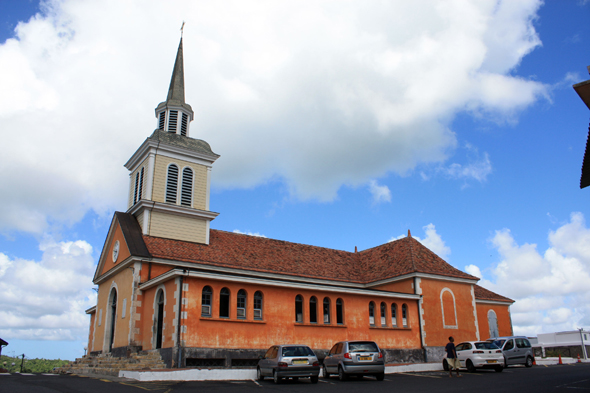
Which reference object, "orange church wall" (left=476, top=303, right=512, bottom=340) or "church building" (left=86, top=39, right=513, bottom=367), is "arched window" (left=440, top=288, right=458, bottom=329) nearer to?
"church building" (left=86, top=39, right=513, bottom=367)

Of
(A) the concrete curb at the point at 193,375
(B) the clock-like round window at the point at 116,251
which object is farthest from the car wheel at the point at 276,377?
(B) the clock-like round window at the point at 116,251

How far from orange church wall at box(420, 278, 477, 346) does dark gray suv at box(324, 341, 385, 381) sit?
11702 mm

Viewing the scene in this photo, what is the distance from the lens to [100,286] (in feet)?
97.4

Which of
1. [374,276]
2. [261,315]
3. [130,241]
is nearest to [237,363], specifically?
[261,315]

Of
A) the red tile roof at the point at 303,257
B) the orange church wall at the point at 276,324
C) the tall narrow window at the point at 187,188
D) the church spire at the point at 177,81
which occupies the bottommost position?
the orange church wall at the point at 276,324

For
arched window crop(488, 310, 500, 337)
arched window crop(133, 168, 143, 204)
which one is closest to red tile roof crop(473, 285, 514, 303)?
arched window crop(488, 310, 500, 337)

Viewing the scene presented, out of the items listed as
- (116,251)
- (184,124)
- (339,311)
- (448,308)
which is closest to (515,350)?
(448,308)

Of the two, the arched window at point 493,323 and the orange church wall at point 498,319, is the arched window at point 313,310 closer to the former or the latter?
the orange church wall at point 498,319

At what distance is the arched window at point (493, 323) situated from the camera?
3412 cm

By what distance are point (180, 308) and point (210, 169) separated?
42.0 feet

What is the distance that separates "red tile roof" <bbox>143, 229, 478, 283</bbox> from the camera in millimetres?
26719

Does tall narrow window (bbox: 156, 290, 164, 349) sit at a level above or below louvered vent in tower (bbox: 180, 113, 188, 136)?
below

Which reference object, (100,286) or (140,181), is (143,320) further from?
(140,181)

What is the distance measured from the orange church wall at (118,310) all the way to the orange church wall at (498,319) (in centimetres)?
2434
